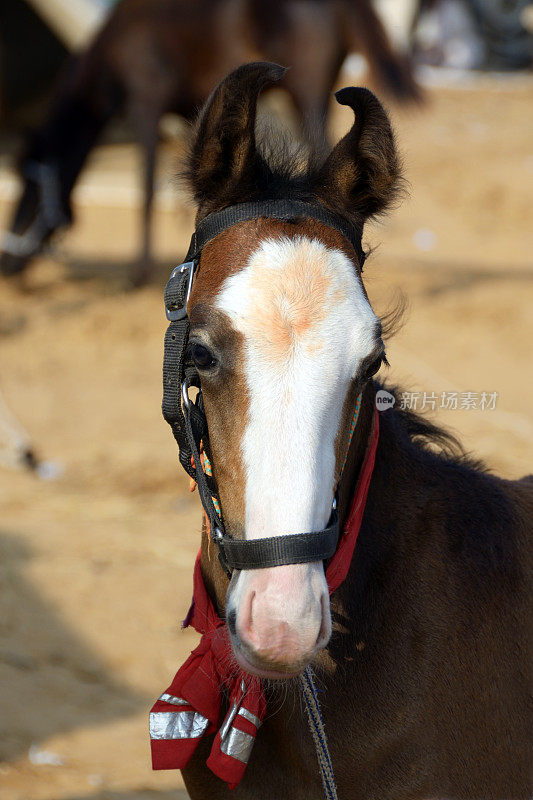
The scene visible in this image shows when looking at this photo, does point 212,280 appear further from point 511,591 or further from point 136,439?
point 136,439

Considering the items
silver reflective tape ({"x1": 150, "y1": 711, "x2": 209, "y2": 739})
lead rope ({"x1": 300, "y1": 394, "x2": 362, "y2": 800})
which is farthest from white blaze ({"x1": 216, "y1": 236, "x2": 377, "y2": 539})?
silver reflective tape ({"x1": 150, "y1": 711, "x2": 209, "y2": 739})

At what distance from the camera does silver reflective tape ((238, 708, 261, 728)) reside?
6.51 ft

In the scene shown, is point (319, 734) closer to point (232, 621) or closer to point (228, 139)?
point (232, 621)

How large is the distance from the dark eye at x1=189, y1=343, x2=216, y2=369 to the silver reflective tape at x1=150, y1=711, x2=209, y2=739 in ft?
2.89

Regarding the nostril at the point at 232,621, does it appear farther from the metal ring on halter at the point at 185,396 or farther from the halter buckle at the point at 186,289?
the halter buckle at the point at 186,289

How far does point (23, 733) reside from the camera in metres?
3.25

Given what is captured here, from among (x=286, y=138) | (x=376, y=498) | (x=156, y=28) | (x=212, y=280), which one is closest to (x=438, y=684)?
(x=376, y=498)

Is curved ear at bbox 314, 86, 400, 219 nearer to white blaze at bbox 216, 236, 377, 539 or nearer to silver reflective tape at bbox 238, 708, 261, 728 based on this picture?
white blaze at bbox 216, 236, 377, 539

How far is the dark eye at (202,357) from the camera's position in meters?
1.82

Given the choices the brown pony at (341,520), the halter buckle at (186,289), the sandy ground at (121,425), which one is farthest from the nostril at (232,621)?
the sandy ground at (121,425)

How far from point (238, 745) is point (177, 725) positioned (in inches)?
7.7

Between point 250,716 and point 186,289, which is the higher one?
point 186,289

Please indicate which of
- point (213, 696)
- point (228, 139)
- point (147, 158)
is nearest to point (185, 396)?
point (228, 139)

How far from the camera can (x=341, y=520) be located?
202 cm
